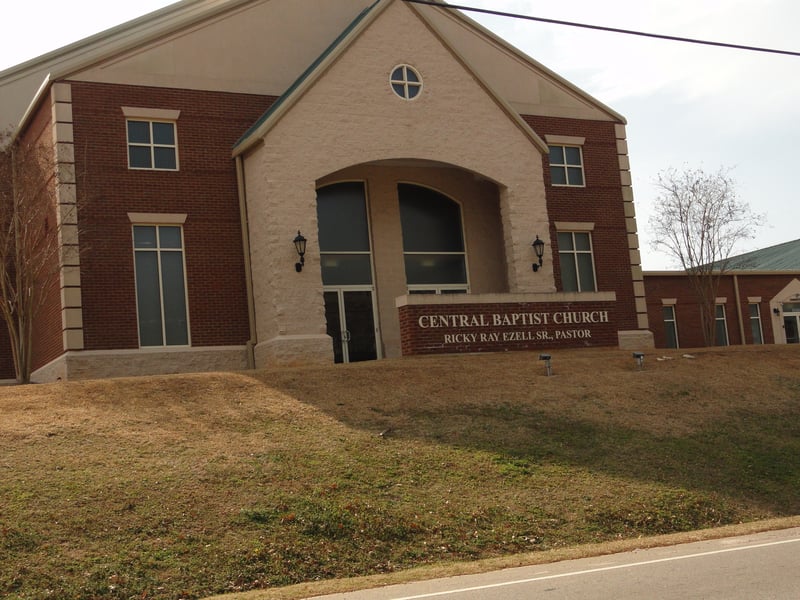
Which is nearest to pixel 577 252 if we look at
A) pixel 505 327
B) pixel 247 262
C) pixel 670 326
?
pixel 505 327

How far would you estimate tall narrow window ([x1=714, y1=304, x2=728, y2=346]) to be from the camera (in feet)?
122

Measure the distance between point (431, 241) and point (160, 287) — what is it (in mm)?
7180

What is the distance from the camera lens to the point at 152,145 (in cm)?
2458

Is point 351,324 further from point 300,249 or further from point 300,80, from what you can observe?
point 300,80

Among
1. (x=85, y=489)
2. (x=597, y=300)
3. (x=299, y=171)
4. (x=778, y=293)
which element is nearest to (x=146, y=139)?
(x=299, y=171)

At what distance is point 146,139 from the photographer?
24.6 metres

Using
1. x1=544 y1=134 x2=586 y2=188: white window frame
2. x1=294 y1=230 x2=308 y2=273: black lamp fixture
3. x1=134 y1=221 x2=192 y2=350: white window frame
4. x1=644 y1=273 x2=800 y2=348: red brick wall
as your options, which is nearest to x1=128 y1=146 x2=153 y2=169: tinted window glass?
x1=134 y1=221 x2=192 y2=350: white window frame

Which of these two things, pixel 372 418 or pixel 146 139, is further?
pixel 146 139

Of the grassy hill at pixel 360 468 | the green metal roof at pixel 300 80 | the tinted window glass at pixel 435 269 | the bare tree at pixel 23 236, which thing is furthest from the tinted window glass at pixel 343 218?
the bare tree at pixel 23 236

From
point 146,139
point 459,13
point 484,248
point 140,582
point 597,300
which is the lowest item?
point 140,582

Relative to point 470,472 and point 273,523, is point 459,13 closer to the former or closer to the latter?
point 470,472

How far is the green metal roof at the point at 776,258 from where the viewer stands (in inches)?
1751

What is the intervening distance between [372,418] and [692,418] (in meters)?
5.80

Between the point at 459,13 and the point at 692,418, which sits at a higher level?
the point at 459,13
